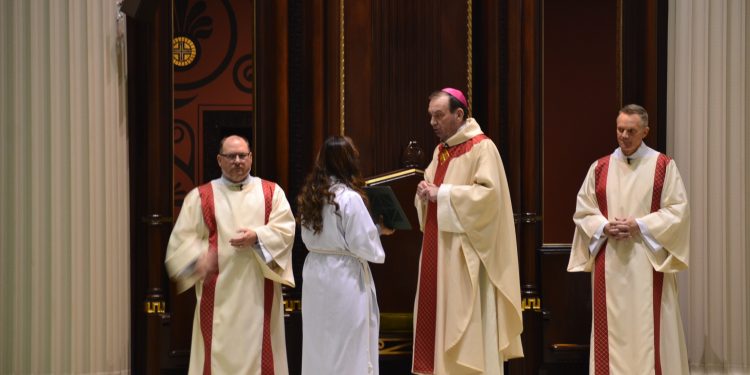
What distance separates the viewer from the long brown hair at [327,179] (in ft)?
14.9

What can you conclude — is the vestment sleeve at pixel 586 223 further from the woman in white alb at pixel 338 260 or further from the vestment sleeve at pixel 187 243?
the vestment sleeve at pixel 187 243

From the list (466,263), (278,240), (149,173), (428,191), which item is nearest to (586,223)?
(466,263)

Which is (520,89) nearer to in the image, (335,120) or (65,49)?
(335,120)

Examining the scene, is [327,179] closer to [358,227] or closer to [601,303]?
[358,227]

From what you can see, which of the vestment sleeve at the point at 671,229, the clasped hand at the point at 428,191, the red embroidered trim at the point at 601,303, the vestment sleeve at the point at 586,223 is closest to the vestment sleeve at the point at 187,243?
the clasped hand at the point at 428,191

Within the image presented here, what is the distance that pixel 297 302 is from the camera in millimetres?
5875

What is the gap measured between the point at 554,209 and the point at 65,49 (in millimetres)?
3820

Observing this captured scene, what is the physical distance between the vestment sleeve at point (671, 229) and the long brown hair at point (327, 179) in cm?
174

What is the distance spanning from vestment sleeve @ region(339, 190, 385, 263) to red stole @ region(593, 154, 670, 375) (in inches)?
59.3

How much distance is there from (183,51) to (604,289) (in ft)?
13.3

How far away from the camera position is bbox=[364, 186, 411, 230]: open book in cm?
477

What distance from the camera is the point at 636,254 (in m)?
5.17

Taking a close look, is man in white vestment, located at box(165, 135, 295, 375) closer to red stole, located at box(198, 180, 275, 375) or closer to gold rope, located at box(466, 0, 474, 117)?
red stole, located at box(198, 180, 275, 375)
